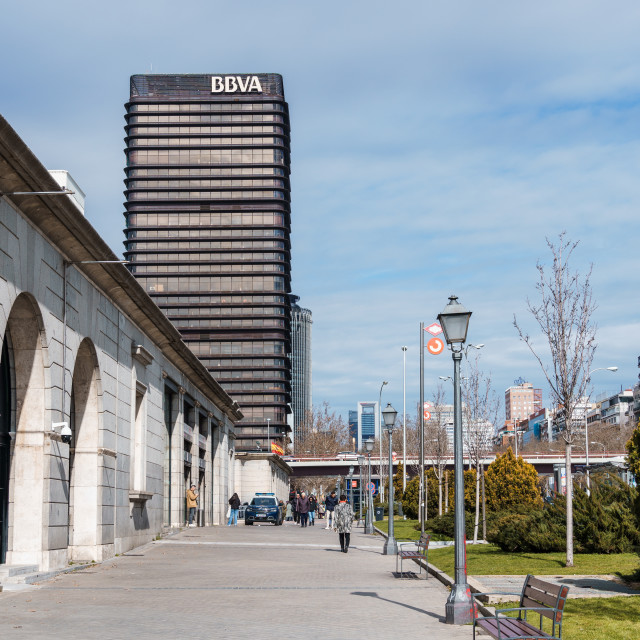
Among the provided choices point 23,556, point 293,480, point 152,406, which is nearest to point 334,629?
point 23,556

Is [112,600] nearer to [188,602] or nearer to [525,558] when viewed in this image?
[188,602]

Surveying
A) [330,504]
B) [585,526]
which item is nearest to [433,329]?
[330,504]

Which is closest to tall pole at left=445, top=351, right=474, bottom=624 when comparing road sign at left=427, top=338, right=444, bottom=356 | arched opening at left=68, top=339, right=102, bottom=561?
arched opening at left=68, top=339, right=102, bottom=561

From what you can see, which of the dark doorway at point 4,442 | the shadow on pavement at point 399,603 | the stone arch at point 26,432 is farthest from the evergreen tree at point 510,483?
the dark doorway at point 4,442

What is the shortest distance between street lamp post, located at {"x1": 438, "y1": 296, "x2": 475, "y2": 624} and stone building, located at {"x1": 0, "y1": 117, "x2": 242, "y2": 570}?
298 inches

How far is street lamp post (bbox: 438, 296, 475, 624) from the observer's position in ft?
40.3

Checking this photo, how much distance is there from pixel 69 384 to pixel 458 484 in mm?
10187

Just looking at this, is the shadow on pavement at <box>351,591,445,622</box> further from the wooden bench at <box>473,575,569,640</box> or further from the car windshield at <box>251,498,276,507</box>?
the car windshield at <box>251,498,276,507</box>

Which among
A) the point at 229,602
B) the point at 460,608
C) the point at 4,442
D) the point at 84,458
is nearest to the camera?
the point at 460,608

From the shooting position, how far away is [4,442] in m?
17.6

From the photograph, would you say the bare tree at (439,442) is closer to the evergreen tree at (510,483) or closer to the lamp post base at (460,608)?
the evergreen tree at (510,483)

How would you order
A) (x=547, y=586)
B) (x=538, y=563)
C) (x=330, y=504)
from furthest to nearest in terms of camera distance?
1. (x=330, y=504)
2. (x=538, y=563)
3. (x=547, y=586)

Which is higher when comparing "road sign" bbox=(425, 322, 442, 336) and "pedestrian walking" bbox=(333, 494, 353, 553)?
"road sign" bbox=(425, 322, 442, 336)

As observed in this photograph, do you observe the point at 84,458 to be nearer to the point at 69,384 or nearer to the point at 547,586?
the point at 69,384
